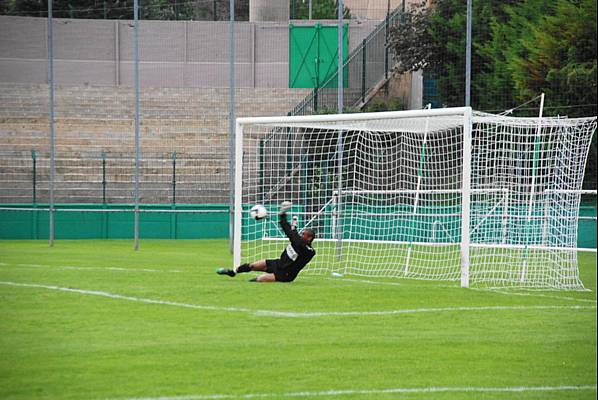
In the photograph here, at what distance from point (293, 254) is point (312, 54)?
66.7 feet

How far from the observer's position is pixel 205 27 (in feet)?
107

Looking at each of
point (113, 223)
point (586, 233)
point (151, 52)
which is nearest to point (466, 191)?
point (586, 233)

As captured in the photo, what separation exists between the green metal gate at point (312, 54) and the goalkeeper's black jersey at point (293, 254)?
18.2 m

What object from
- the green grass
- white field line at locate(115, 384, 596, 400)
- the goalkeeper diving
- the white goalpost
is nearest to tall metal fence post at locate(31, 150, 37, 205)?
the white goalpost

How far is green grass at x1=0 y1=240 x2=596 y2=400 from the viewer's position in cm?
834

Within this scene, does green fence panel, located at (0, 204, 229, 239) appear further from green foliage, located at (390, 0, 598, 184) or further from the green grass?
the green grass

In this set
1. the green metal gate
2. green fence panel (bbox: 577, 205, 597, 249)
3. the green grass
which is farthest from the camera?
the green metal gate

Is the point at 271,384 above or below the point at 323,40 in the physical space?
below

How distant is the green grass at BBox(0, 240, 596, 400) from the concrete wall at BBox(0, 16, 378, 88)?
16489 millimetres

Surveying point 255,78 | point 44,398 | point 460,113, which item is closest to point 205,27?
point 255,78

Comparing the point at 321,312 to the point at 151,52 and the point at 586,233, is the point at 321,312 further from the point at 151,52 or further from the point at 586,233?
the point at 151,52

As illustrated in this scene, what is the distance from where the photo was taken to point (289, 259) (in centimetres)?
1631

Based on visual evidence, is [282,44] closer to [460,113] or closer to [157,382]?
[460,113]

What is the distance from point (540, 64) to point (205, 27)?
1096cm
